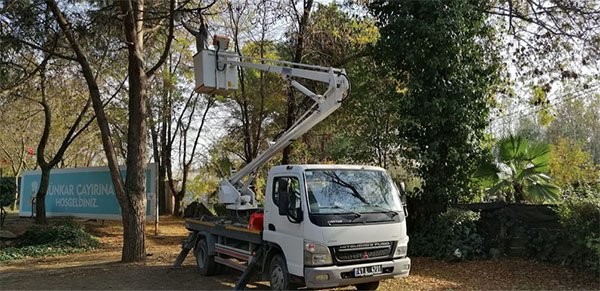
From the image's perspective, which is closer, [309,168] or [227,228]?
[309,168]

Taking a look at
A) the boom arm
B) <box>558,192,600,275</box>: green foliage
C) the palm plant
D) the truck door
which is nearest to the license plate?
the truck door

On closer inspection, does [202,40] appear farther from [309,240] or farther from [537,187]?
[537,187]

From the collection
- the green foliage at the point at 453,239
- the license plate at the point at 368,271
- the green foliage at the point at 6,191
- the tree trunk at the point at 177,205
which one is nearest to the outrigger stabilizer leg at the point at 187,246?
the license plate at the point at 368,271

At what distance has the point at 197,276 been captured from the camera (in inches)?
410

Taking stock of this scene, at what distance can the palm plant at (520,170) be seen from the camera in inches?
465

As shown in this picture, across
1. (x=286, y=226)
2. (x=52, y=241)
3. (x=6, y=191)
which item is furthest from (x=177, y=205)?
(x=286, y=226)

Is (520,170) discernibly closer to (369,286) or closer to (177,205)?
(369,286)

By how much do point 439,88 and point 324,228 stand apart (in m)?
6.18

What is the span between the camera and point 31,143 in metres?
37.8

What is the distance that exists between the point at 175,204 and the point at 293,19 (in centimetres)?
1622

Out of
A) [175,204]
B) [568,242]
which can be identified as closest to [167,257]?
[568,242]

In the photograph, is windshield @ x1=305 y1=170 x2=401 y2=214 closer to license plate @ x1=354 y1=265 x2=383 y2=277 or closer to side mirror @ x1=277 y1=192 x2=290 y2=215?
side mirror @ x1=277 y1=192 x2=290 y2=215

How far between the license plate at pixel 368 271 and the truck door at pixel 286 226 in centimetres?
83

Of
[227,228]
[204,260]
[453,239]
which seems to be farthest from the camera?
[453,239]
